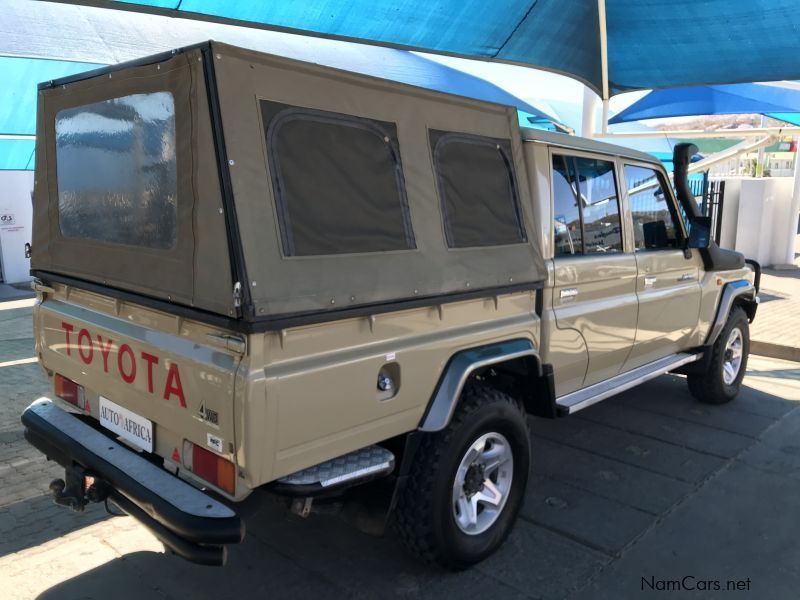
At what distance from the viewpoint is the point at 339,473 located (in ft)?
8.38

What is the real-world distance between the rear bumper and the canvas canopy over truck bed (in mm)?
695

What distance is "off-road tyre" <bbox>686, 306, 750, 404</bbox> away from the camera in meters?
5.50

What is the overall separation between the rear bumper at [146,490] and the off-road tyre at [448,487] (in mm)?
881

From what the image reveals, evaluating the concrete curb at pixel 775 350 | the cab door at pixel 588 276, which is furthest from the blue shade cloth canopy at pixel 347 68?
the cab door at pixel 588 276

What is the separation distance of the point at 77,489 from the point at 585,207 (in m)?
3.17

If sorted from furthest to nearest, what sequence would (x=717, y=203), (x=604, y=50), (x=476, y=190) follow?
(x=717, y=203), (x=604, y=50), (x=476, y=190)

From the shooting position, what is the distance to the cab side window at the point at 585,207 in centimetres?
376

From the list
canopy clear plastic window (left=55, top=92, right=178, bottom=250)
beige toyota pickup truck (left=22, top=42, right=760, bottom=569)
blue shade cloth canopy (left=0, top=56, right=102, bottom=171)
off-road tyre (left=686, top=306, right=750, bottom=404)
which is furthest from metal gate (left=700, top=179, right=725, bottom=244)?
canopy clear plastic window (left=55, top=92, right=178, bottom=250)

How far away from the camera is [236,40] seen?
1134cm

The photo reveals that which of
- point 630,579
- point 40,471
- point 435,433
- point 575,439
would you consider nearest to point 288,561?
point 435,433

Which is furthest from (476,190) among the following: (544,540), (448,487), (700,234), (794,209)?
(794,209)

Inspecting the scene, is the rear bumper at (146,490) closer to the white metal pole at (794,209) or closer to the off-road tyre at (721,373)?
the off-road tyre at (721,373)

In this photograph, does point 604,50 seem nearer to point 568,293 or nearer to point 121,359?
point 568,293

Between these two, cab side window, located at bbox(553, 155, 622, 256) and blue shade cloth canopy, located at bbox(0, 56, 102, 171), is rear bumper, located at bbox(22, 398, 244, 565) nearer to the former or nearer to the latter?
cab side window, located at bbox(553, 155, 622, 256)
